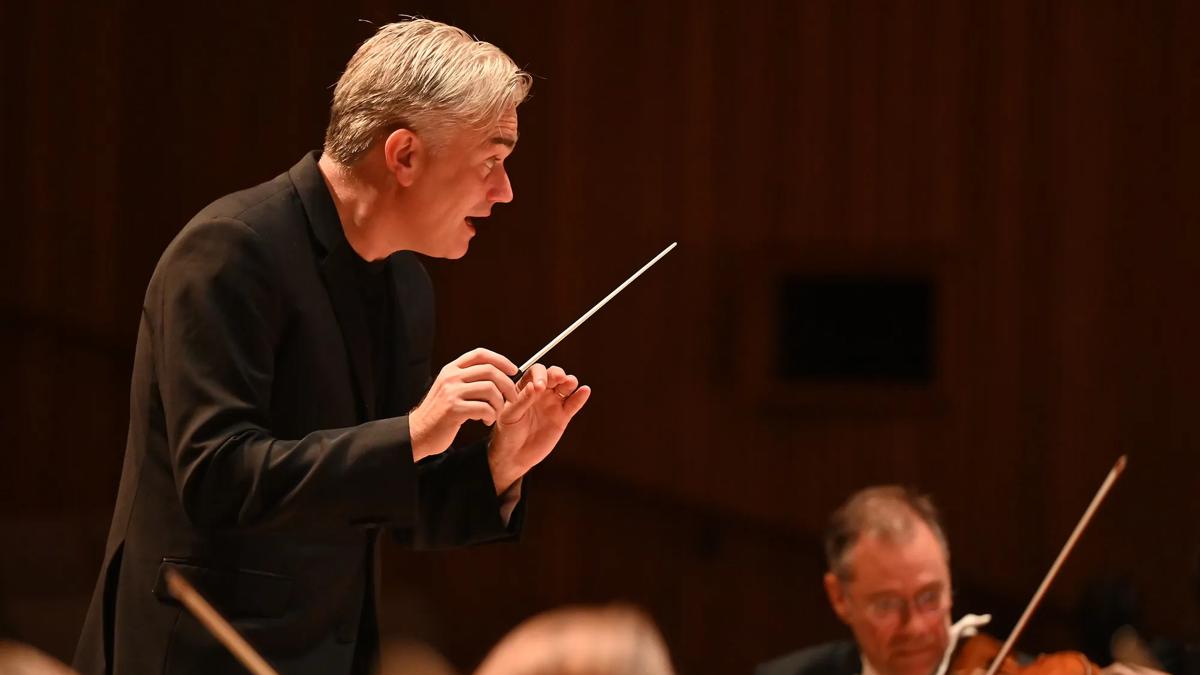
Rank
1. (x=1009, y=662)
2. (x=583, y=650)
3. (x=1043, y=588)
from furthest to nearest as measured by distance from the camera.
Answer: (x=1009, y=662), (x=1043, y=588), (x=583, y=650)

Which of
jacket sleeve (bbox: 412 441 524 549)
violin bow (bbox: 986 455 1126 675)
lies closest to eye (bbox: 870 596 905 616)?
violin bow (bbox: 986 455 1126 675)

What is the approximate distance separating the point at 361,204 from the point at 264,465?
1.31ft

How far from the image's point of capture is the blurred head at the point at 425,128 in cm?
192

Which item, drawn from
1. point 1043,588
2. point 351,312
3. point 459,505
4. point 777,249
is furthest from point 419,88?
point 777,249

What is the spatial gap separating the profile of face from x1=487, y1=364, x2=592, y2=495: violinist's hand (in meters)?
0.19

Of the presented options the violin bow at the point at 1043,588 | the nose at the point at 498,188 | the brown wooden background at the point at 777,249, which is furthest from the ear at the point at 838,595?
the brown wooden background at the point at 777,249

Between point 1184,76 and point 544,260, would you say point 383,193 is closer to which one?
point 544,260

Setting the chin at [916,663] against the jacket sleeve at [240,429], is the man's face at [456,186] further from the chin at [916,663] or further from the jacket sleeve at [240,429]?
the chin at [916,663]

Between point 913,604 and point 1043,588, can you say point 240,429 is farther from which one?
point 913,604

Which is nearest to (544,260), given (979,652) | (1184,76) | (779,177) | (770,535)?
(779,177)

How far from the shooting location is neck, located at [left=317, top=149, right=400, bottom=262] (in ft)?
6.43

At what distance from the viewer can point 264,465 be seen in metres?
1.72

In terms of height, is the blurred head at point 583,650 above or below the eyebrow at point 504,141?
below

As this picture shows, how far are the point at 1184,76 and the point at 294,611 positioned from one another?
383 cm
